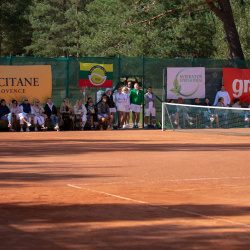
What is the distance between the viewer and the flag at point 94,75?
22.1 meters

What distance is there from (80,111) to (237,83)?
283 inches

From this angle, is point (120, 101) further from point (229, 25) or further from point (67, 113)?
point (229, 25)

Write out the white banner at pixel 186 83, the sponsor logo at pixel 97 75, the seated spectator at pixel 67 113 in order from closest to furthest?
the seated spectator at pixel 67 113
the sponsor logo at pixel 97 75
the white banner at pixel 186 83

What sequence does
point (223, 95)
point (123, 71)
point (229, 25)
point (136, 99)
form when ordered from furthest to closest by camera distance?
1. point (229, 25)
2. point (223, 95)
3. point (136, 99)
4. point (123, 71)

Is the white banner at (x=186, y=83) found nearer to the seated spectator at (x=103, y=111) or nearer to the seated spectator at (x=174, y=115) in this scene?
the seated spectator at (x=174, y=115)

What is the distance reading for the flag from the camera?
22.1m

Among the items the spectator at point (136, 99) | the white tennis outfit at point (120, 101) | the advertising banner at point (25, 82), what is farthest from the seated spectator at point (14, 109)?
the spectator at point (136, 99)

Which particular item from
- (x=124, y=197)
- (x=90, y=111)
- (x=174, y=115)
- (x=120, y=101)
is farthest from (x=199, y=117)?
(x=124, y=197)

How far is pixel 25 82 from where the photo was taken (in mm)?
21281

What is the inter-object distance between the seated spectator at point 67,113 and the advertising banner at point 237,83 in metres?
6.92

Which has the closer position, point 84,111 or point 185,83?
point 84,111

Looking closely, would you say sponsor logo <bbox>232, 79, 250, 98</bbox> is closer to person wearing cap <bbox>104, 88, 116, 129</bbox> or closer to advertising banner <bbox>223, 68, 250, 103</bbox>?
advertising banner <bbox>223, 68, 250, 103</bbox>

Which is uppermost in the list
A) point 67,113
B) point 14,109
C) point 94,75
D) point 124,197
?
point 94,75

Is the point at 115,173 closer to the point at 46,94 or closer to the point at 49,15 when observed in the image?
the point at 46,94
